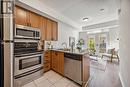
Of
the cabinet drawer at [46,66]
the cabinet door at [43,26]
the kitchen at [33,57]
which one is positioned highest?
the cabinet door at [43,26]

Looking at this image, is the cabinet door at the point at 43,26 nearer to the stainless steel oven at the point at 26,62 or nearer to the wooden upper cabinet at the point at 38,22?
the wooden upper cabinet at the point at 38,22

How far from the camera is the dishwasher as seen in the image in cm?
254

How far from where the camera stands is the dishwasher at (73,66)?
254 centimetres

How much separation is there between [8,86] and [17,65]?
5.80ft

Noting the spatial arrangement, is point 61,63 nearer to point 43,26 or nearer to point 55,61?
point 55,61

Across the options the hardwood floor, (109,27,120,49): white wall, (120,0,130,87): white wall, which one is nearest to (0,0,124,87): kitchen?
the hardwood floor

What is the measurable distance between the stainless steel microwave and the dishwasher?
1.28 metres

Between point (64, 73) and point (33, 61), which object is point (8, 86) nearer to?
point (33, 61)

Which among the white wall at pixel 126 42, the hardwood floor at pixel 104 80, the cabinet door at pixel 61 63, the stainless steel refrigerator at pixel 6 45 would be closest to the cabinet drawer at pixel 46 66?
the cabinet door at pixel 61 63

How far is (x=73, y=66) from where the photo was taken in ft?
8.87

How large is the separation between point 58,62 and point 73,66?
0.88 metres

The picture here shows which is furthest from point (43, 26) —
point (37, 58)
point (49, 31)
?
point (37, 58)

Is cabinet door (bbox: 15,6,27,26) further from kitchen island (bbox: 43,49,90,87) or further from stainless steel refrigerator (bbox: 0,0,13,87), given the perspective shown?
stainless steel refrigerator (bbox: 0,0,13,87)

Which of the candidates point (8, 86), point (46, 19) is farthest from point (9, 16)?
point (46, 19)
